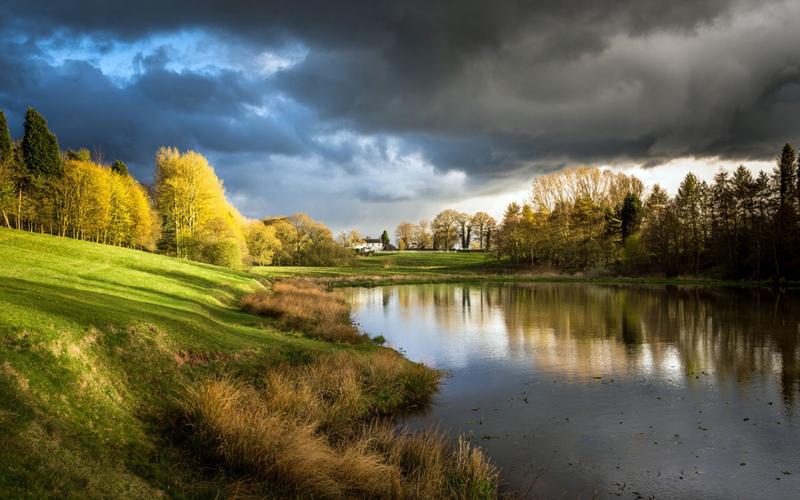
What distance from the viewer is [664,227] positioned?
80.8 m

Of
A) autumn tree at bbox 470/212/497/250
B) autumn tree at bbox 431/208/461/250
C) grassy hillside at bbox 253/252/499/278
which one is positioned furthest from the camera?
autumn tree at bbox 431/208/461/250

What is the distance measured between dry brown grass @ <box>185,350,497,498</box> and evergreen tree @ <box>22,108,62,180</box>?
214ft

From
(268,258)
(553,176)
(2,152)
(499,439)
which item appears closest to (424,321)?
(499,439)

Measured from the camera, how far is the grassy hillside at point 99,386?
6.67 metres

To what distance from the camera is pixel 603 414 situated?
15.3 m

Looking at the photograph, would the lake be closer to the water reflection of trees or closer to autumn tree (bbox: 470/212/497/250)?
the water reflection of trees

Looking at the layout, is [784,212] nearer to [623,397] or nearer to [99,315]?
[623,397]

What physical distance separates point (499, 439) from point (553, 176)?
101 meters

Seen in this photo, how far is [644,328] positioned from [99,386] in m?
31.2

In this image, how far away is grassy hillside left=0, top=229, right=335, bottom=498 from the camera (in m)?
6.67

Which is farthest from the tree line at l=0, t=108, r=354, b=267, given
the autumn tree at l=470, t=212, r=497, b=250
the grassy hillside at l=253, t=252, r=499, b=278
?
the autumn tree at l=470, t=212, r=497, b=250

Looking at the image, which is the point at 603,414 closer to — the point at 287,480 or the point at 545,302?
the point at 287,480

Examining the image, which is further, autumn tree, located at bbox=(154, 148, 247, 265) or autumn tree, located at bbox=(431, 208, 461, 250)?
autumn tree, located at bbox=(431, 208, 461, 250)

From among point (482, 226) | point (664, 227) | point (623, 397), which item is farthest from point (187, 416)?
point (482, 226)
